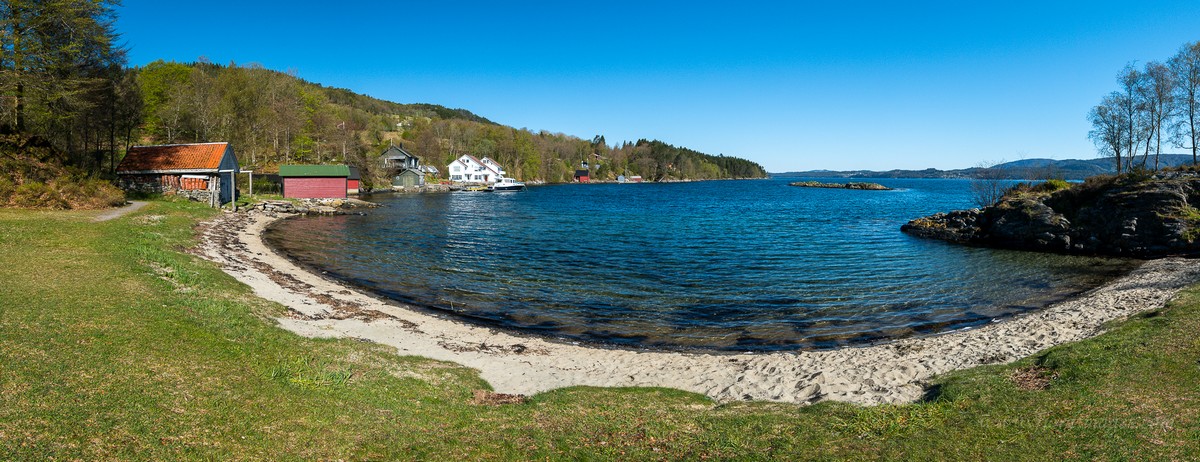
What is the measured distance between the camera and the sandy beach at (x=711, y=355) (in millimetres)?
11617

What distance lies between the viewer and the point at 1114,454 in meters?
6.96

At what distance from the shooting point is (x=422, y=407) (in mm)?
9109

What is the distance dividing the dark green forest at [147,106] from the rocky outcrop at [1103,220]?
186 ft

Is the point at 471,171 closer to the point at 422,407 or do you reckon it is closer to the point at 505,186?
the point at 505,186

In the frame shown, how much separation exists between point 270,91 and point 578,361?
87.1 metres

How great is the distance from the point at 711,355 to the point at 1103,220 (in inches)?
1379

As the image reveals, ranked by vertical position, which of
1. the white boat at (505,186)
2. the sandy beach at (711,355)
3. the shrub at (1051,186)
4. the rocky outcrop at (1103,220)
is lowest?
the sandy beach at (711,355)

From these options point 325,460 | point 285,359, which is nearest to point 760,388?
point 325,460

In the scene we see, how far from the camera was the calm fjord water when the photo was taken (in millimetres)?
18078

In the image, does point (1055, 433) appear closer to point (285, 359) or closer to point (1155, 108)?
point (285, 359)

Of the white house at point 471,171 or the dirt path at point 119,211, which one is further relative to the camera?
the white house at point 471,171

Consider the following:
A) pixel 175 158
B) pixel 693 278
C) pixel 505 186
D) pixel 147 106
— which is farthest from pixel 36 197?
pixel 505 186

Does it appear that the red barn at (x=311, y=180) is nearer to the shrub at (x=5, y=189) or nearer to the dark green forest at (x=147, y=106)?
the dark green forest at (x=147, y=106)

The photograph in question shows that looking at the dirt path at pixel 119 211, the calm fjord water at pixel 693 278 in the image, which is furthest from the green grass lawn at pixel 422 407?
the dirt path at pixel 119 211
